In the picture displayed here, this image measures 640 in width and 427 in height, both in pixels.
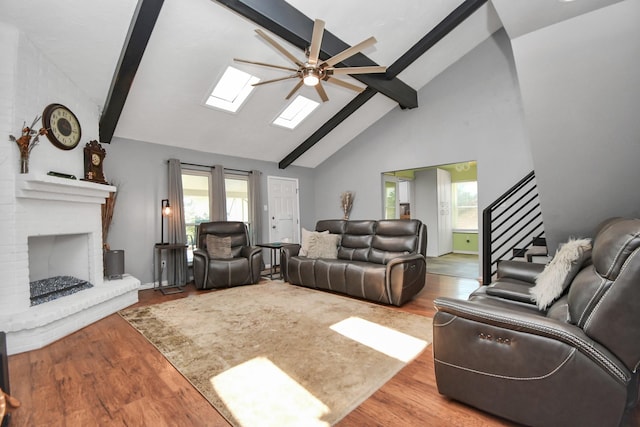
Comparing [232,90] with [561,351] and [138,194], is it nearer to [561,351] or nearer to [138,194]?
[138,194]

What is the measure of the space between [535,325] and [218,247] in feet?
14.1

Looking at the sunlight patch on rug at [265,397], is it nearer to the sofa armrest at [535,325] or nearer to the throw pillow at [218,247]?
the sofa armrest at [535,325]

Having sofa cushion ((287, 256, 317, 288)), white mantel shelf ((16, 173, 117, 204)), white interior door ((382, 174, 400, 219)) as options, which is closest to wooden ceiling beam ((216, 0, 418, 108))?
white mantel shelf ((16, 173, 117, 204))

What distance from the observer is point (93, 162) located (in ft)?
12.2

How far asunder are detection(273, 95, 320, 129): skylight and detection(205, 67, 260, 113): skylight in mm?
912

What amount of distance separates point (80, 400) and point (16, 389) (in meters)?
0.55

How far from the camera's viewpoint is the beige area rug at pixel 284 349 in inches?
68.0

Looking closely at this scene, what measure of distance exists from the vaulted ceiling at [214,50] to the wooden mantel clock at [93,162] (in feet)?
1.39

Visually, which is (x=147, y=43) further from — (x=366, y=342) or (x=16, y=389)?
(x=366, y=342)

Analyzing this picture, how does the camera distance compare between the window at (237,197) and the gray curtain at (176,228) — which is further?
the window at (237,197)

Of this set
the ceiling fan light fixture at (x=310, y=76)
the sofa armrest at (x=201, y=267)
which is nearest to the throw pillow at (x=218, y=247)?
the sofa armrest at (x=201, y=267)

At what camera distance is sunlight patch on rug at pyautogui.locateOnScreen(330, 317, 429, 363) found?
2.32m

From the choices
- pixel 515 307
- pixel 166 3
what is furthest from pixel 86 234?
pixel 515 307

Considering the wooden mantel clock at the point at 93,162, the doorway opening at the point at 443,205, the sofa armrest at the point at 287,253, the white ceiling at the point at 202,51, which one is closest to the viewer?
the white ceiling at the point at 202,51
